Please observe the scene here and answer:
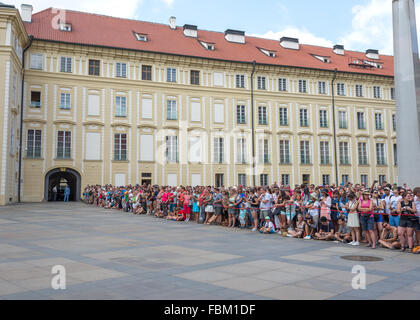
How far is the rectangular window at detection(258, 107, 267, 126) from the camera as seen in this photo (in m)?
44.5

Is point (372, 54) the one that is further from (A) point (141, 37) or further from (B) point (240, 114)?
(A) point (141, 37)

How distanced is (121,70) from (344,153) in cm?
2632

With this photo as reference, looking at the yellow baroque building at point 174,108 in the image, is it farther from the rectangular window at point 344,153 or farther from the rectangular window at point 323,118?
the rectangular window at point 344,153

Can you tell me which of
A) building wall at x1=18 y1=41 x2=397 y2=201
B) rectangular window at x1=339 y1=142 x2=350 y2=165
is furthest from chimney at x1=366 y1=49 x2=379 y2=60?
rectangular window at x1=339 y1=142 x2=350 y2=165

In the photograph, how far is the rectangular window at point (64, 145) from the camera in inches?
1458

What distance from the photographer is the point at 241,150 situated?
142ft

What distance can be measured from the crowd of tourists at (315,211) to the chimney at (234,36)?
1213 inches

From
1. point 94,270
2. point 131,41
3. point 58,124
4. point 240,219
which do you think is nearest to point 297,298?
point 94,270

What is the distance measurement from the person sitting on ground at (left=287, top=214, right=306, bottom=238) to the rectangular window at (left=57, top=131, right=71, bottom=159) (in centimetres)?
2750

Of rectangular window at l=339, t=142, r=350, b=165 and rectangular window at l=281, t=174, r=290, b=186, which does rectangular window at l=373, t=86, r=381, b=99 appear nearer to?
rectangular window at l=339, t=142, r=350, b=165

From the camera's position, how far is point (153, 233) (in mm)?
14891


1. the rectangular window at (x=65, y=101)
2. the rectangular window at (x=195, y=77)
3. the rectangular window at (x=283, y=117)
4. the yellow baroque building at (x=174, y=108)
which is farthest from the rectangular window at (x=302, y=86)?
the rectangular window at (x=65, y=101)

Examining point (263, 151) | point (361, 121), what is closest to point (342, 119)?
point (361, 121)
